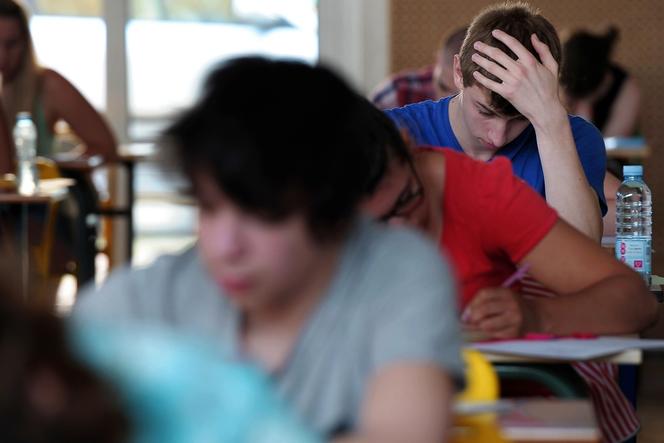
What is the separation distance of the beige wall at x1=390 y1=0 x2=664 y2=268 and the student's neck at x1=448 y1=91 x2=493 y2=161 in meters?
5.21

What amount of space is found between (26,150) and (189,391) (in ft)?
15.9

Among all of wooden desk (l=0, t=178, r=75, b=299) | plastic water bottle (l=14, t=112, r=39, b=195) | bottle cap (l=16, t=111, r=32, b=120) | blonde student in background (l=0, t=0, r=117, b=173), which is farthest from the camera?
bottle cap (l=16, t=111, r=32, b=120)

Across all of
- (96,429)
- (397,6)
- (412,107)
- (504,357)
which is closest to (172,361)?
(96,429)

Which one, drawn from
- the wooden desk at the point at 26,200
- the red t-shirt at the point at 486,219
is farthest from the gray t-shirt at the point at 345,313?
the wooden desk at the point at 26,200

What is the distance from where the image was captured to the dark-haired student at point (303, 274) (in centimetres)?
108

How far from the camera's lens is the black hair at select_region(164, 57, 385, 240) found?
3.54ft

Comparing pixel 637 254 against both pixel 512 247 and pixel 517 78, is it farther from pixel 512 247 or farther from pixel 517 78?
pixel 512 247

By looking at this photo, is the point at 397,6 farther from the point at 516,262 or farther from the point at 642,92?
the point at 516,262

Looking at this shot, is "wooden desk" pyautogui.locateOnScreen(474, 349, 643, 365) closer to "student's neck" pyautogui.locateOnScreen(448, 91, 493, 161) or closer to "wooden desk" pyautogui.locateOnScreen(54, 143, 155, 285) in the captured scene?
"student's neck" pyautogui.locateOnScreen(448, 91, 493, 161)

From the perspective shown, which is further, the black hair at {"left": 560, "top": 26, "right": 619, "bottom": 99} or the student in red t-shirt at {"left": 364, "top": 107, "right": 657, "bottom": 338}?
the black hair at {"left": 560, "top": 26, "right": 619, "bottom": 99}

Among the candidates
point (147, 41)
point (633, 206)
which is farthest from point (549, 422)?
point (147, 41)

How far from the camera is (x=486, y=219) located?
2006mm

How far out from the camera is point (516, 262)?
2.01m

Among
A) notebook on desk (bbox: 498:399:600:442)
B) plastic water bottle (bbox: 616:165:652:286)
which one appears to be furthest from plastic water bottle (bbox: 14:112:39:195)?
notebook on desk (bbox: 498:399:600:442)
